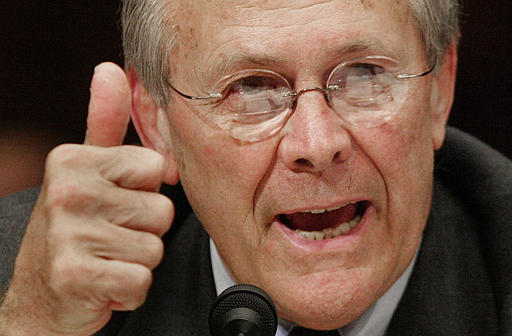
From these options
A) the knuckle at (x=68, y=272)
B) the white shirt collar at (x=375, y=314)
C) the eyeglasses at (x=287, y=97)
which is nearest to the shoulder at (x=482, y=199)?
the white shirt collar at (x=375, y=314)

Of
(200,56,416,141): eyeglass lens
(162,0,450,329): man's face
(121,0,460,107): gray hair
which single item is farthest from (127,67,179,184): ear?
(200,56,416,141): eyeglass lens

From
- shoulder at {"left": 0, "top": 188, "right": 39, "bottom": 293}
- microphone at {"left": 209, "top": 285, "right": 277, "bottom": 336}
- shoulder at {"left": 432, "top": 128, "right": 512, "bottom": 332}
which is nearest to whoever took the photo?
microphone at {"left": 209, "top": 285, "right": 277, "bottom": 336}

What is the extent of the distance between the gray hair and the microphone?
79 cm

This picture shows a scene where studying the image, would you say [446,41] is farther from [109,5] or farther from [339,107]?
[109,5]

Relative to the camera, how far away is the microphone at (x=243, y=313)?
1.39 meters

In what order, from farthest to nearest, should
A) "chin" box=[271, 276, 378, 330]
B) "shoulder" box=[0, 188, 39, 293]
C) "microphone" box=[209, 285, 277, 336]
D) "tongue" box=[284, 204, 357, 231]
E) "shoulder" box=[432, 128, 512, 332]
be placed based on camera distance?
"shoulder" box=[0, 188, 39, 293]
"shoulder" box=[432, 128, 512, 332]
"tongue" box=[284, 204, 357, 231]
"chin" box=[271, 276, 378, 330]
"microphone" box=[209, 285, 277, 336]

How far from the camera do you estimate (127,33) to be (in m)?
2.19

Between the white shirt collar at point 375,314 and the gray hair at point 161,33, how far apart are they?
0.65m

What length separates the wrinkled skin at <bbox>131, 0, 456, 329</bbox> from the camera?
5.77 ft

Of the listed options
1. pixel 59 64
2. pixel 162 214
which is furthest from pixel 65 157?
pixel 59 64

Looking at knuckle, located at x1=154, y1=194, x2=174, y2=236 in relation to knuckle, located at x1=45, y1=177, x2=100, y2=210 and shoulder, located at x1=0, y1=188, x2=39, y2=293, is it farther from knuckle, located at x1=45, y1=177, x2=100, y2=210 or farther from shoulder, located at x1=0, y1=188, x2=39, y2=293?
shoulder, located at x1=0, y1=188, x2=39, y2=293

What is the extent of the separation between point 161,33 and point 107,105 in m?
0.55

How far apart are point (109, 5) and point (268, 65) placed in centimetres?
154

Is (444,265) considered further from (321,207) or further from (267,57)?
(267,57)
